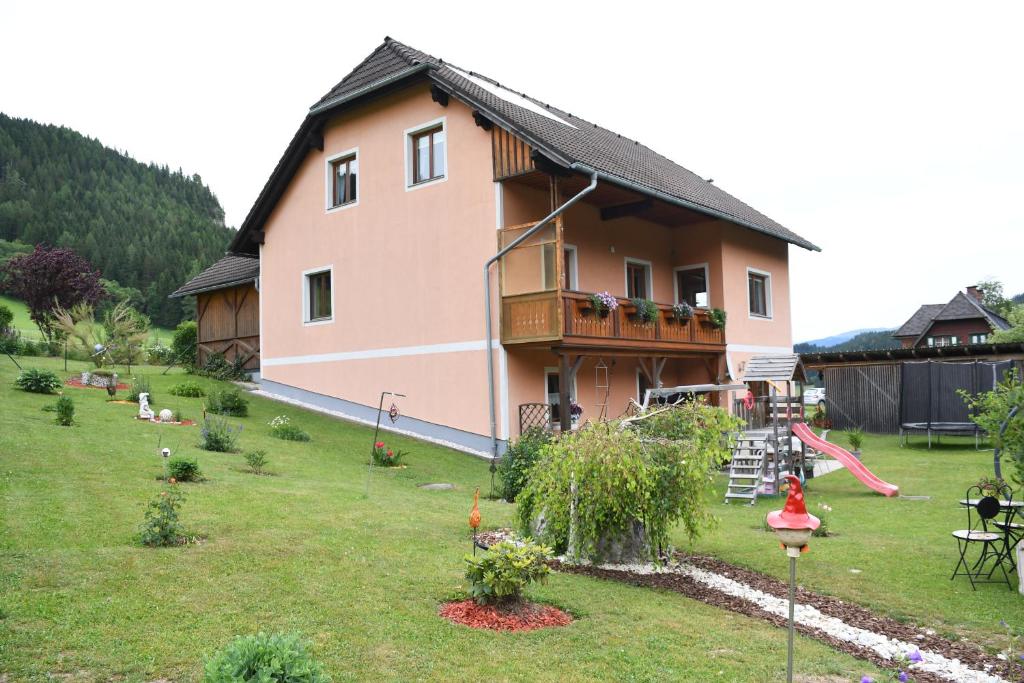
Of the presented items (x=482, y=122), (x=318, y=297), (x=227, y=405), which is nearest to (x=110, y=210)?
(x=318, y=297)

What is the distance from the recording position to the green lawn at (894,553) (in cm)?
663

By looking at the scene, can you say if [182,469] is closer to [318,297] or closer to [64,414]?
[64,414]

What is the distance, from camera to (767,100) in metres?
13.9

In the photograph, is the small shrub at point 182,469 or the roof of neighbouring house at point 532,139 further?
the roof of neighbouring house at point 532,139

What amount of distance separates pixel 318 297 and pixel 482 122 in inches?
282

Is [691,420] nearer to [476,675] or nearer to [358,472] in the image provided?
[476,675]

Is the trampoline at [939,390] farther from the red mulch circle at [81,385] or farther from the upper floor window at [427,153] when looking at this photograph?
the red mulch circle at [81,385]

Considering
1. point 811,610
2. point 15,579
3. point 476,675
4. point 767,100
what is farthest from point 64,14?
point 811,610

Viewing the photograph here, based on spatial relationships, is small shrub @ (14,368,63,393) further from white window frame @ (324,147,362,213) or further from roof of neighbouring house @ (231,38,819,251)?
white window frame @ (324,147,362,213)

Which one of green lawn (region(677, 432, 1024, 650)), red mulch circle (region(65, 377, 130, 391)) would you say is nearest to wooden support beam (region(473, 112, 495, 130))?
green lawn (region(677, 432, 1024, 650))

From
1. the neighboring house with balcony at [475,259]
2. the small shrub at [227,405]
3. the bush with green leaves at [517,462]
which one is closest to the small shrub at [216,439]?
the small shrub at [227,405]

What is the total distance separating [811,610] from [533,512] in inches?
112

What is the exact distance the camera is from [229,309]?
79.6ft

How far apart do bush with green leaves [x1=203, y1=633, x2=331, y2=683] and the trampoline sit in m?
20.8
